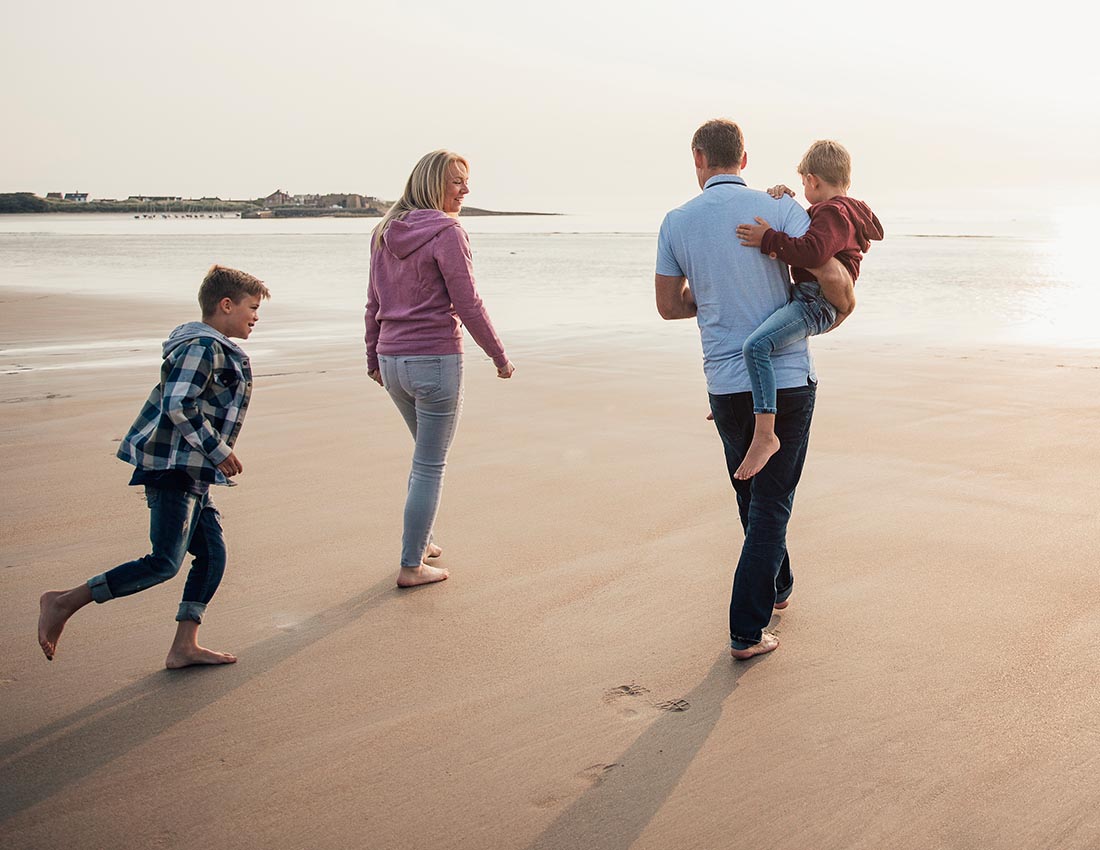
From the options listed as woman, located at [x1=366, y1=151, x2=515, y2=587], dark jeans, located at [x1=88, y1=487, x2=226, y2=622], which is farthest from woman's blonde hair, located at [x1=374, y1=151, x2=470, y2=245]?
dark jeans, located at [x1=88, y1=487, x2=226, y2=622]

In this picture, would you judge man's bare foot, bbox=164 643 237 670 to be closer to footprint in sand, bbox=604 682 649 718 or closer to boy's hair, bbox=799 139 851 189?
footprint in sand, bbox=604 682 649 718

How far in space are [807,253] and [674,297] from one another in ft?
1.76

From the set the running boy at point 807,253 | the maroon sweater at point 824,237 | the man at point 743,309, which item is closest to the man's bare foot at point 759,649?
the man at point 743,309

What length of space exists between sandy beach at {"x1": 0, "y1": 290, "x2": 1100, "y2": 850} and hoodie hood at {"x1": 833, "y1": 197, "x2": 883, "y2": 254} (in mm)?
1473

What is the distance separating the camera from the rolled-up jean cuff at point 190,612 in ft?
12.0

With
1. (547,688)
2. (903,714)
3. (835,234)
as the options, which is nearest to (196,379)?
(547,688)

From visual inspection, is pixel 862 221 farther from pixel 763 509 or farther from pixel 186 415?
pixel 186 415

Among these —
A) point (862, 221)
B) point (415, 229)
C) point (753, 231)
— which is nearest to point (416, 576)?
point (415, 229)

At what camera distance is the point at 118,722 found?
3.29 meters

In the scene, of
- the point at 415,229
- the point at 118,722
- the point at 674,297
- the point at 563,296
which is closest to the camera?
the point at 118,722

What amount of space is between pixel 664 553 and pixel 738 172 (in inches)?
76.6

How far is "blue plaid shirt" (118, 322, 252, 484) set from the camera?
3.42 m

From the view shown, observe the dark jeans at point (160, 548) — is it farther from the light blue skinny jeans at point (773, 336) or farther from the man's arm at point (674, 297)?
the light blue skinny jeans at point (773, 336)

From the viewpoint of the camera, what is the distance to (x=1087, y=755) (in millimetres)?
2977
